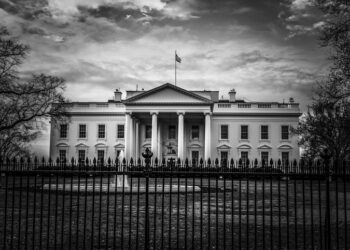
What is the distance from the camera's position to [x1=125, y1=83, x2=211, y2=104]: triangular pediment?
155 ft

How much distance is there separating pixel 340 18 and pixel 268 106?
35303 mm

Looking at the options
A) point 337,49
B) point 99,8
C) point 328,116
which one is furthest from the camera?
point 328,116

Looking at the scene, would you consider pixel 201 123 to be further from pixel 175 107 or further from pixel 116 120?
pixel 116 120

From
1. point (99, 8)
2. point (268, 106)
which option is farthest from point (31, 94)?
point (268, 106)

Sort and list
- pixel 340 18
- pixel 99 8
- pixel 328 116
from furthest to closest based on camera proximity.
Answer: pixel 328 116, pixel 99 8, pixel 340 18

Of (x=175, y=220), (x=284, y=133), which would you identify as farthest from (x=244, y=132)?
(x=175, y=220)

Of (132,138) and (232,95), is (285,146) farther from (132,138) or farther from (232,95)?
(132,138)

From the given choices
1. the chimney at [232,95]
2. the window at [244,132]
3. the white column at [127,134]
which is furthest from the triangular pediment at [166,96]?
the chimney at [232,95]

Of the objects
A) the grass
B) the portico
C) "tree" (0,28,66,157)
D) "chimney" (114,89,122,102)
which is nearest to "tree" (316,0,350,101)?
the grass

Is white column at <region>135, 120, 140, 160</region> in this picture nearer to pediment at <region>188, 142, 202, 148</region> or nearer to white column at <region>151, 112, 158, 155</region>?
white column at <region>151, 112, 158, 155</region>

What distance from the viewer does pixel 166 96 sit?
4772cm

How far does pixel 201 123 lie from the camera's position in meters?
51.9

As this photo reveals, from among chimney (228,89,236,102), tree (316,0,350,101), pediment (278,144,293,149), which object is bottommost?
pediment (278,144,293,149)

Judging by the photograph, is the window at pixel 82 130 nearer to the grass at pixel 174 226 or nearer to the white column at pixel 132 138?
the white column at pixel 132 138
